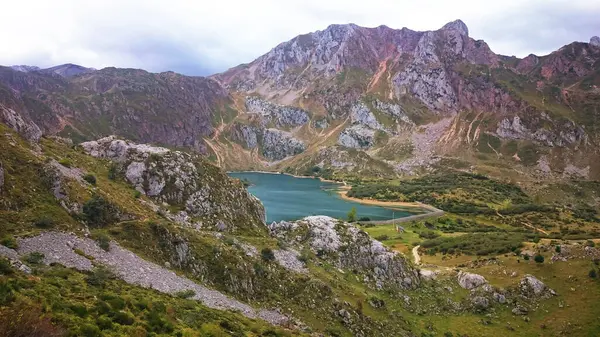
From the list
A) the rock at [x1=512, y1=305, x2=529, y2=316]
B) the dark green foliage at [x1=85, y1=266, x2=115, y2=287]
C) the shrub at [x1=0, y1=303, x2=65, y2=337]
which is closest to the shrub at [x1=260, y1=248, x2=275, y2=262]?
the dark green foliage at [x1=85, y1=266, x2=115, y2=287]

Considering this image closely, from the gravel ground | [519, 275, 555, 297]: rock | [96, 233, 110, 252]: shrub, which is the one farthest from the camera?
[519, 275, 555, 297]: rock

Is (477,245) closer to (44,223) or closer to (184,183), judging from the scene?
(184,183)

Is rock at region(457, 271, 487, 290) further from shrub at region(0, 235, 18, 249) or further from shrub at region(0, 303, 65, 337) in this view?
shrub at region(0, 303, 65, 337)

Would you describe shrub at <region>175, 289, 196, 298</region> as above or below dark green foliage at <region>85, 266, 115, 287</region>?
below

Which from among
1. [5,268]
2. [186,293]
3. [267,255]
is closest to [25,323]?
[5,268]

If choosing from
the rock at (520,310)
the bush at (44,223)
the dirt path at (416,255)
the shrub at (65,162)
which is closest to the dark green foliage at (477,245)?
the dirt path at (416,255)

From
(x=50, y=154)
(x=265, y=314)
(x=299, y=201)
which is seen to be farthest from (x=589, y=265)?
(x=299, y=201)
